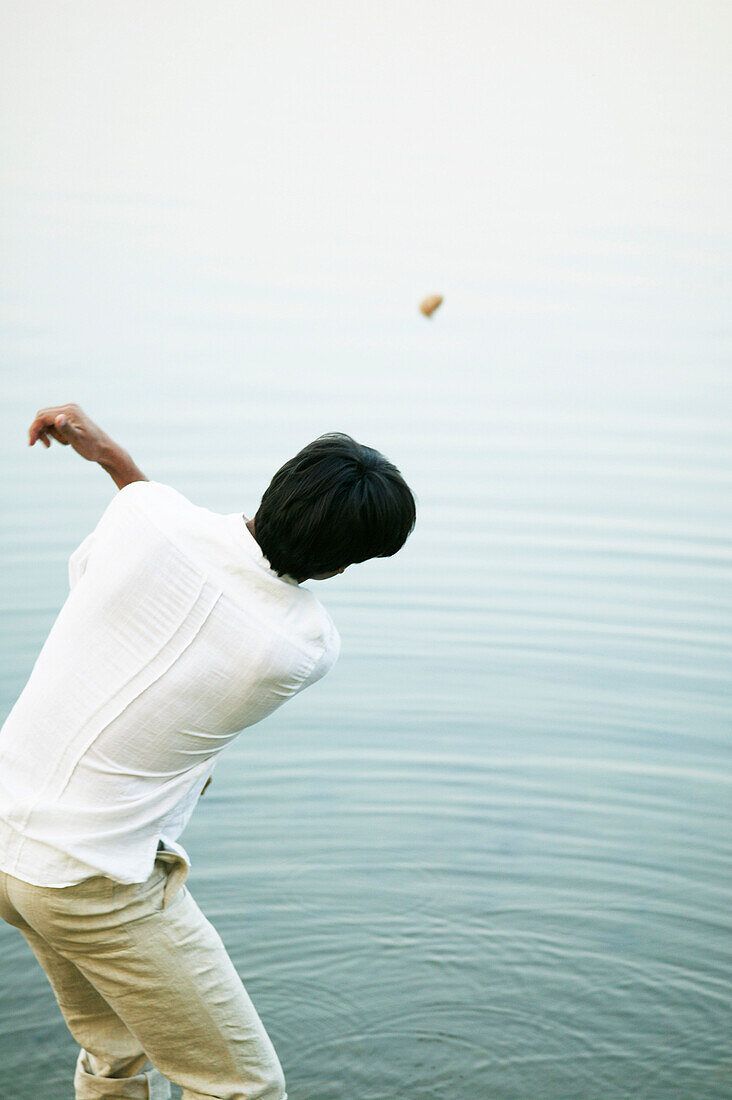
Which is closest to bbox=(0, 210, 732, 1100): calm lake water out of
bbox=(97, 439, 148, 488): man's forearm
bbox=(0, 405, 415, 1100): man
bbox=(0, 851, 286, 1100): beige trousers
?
bbox=(0, 851, 286, 1100): beige trousers

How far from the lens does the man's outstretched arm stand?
6.11ft

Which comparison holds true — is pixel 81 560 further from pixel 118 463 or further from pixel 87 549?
pixel 118 463

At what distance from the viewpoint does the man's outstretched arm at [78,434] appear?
6.11 ft

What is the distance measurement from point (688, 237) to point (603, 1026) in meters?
8.66

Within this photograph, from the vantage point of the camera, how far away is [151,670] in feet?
5.59

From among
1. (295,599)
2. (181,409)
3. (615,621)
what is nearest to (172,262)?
(181,409)

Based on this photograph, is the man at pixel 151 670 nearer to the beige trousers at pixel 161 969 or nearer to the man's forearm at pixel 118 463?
the beige trousers at pixel 161 969

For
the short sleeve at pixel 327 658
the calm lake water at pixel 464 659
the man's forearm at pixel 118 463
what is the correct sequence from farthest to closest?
the calm lake water at pixel 464 659
the man's forearm at pixel 118 463
the short sleeve at pixel 327 658

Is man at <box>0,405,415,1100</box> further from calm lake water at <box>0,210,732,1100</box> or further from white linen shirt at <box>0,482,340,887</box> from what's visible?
calm lake water at <box>0,210,732,1100</box>

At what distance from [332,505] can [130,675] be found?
0.32 m

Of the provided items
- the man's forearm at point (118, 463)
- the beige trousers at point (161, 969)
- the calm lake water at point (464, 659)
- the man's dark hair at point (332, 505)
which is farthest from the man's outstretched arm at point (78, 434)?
the calm lake water at point (464, 659)

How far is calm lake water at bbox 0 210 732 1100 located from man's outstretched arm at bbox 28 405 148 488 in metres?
1.39

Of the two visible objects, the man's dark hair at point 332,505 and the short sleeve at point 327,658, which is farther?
the short sleeve at point 327,658

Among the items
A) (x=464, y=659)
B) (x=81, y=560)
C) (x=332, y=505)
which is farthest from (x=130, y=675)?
(x=464, y=659)
